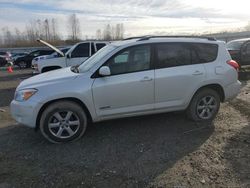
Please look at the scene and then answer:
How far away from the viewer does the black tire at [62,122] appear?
206 inches

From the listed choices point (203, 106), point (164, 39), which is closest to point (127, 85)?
point (164, 39)

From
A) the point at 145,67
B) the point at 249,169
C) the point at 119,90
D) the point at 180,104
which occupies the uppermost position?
the point at 145,67

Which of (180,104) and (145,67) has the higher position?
(145,67)

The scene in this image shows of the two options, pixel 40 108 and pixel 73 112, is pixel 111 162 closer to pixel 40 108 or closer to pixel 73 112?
pixel 73 112

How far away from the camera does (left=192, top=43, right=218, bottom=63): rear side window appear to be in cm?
609

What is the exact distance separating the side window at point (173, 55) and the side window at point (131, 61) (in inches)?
9.9

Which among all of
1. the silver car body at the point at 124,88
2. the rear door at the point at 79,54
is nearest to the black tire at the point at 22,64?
the rear door at the point at 79,54

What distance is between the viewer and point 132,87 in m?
5.50

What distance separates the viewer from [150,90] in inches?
222

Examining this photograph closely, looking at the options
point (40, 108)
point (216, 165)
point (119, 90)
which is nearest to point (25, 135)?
point (40, 108)

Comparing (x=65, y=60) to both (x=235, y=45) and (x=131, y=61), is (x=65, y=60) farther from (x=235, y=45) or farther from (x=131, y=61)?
(x=235, y=45)

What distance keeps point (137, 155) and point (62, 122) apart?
1.55 m

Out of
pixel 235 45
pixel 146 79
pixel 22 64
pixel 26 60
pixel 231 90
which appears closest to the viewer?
pixel 146 79

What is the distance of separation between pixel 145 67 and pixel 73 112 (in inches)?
64.1
